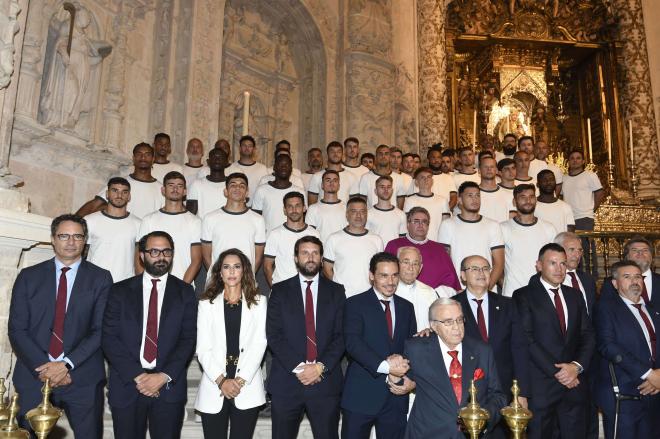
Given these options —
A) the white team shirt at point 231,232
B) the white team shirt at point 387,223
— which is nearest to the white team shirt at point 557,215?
the white team shirt at point 387,223

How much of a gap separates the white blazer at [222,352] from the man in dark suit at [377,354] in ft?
2.02

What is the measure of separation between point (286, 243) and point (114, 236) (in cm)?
156

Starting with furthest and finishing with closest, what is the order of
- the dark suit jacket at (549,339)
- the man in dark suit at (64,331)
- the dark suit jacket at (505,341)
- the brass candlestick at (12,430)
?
the dark suit jacket at (549,339)
the dark suit jacket at (505,341)
the man in dark suit at (64,331)
the brass candlestick at (12,430)

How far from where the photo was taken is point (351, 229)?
5.53m

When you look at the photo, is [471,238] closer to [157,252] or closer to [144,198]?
[157,252]

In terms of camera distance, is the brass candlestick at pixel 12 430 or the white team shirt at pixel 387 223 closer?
the brass candlestick at pixel 12 430

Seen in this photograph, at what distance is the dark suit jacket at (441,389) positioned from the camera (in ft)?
11.1

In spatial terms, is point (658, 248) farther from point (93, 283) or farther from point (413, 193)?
point (93, 283)

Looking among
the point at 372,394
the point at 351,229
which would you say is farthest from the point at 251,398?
the point at 351,229

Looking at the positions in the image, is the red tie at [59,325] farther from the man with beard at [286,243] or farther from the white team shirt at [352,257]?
the white team shirt at [352,257]

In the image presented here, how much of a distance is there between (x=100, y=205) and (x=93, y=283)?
7.02ft

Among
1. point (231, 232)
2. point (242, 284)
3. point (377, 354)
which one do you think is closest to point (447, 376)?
point (377, 354)

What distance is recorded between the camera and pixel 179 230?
5543 mm

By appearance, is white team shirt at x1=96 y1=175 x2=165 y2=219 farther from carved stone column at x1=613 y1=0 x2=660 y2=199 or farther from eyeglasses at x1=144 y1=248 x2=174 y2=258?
carved stone column at x1=613 y1=0 x2=660 y2=199
